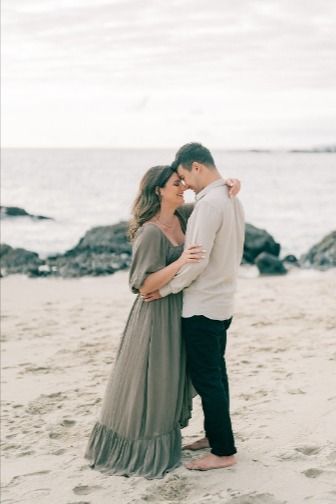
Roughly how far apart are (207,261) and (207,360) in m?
0.59

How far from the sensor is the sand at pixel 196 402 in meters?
4.39

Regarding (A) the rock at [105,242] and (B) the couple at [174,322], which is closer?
(B) the couple at [174,322]

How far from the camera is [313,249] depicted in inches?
703

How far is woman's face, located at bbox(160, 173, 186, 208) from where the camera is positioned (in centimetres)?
444

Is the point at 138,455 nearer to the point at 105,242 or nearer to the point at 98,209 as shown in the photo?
the point at 105,242

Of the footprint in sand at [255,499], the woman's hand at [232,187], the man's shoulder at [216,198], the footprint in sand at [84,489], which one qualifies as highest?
the woman's hand at [232,187]

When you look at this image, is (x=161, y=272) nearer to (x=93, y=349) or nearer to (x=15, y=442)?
(x=15, y=442)

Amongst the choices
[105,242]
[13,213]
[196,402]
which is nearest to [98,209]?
[13,213]

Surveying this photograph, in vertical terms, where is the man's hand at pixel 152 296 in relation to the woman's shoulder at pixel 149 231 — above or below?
below

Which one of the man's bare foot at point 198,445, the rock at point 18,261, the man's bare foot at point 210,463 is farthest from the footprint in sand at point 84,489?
the rock at point 18,261

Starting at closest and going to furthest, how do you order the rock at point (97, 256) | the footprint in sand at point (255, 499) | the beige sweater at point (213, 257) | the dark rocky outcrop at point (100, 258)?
the footprint in sand at point (255, 499), the beige sweater at point (213, 257), the dark rocky outcrop at point (100, 258), the rock at point (97, 256)

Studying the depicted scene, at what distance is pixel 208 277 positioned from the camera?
4355 millimetres

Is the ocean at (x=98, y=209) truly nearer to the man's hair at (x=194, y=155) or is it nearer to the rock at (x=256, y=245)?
the rock at (x=256, y=245)

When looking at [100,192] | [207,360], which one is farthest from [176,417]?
[100,192]
